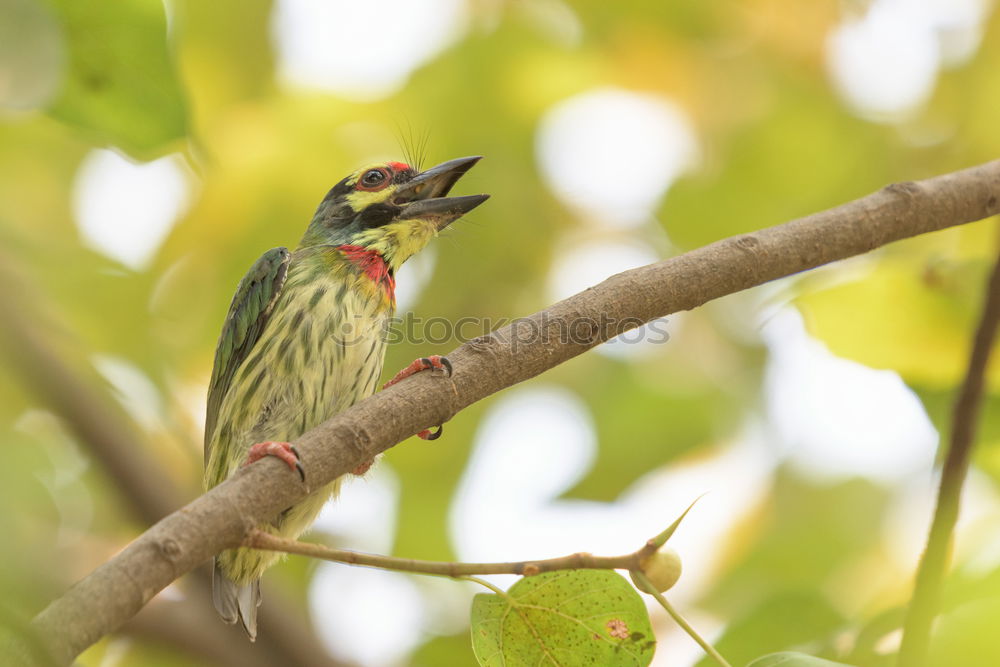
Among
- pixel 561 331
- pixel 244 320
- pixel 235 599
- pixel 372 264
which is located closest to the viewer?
pixel 561 331

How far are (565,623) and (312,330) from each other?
1517 mm

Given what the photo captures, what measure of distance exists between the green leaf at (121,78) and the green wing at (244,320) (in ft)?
3.64

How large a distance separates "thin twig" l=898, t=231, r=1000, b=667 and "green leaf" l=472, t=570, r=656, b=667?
433 millimetres

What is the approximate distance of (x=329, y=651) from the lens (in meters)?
3.27

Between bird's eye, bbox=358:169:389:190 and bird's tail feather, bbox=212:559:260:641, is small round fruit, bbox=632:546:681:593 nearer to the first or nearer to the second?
bird's tail feather, bbox=212:559:260:641

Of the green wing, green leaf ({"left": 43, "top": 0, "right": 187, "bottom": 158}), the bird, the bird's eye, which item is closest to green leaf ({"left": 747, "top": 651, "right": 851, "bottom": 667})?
the bird

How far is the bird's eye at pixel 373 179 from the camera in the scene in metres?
3.63

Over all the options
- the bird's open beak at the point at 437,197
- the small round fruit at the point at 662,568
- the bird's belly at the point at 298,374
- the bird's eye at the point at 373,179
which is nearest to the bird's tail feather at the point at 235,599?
the bird's belly at the point at 298,374

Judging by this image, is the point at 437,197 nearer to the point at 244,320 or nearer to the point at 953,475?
the point at 244,320

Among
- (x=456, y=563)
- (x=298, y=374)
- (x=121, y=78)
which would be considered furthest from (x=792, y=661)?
(x=298, y=374)

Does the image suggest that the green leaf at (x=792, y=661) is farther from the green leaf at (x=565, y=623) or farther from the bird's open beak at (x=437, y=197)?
the bird's open beak at (x=437, y=197)

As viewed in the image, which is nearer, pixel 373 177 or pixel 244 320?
pixel 244 320

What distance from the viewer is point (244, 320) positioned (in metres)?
3.22

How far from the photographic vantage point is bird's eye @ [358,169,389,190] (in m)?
3.63
